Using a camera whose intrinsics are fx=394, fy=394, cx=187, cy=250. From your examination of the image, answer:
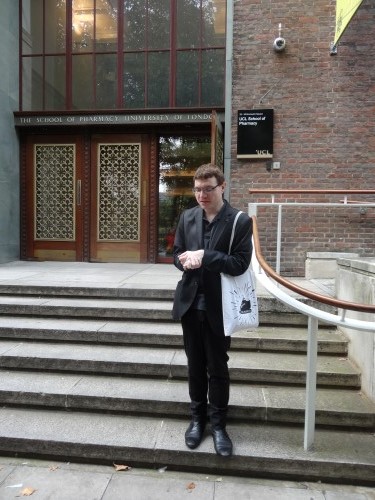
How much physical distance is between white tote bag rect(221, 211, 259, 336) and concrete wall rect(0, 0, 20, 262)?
623cm

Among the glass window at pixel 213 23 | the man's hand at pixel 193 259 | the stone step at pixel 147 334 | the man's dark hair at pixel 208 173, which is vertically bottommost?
the stone step at pixel 147 334

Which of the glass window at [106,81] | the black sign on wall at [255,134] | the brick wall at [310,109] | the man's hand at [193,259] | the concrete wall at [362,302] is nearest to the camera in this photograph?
the man's hand at [193,259]

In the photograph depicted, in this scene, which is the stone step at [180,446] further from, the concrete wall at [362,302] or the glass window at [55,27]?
the glass window at [55,27]

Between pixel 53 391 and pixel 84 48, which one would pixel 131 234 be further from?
pixel 53 391

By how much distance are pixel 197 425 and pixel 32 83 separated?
7.59 m

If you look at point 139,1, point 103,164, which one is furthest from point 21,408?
point 139,1

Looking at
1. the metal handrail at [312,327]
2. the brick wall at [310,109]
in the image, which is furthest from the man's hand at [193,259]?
the brick wall at [310,109]

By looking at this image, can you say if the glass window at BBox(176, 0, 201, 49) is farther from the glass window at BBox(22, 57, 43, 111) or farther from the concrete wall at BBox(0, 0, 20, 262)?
the concrete wall at BBox(0, 0, 20, 262)

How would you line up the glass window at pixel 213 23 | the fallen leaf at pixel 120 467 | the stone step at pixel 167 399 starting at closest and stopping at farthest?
1. the fallen leaf at pixel 120 467
2. the stone step at pixel 167 399
3. the glass window at pixel 213 23

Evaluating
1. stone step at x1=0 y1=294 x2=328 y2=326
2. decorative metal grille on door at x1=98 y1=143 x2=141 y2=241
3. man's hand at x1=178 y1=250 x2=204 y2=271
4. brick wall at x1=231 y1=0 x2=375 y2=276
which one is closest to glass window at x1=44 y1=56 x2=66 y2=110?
decorative metal grille on door at x1=98 y1=143 x2=141 y2=241

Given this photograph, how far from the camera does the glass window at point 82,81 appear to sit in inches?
304

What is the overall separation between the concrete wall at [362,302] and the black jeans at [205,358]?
1338mm

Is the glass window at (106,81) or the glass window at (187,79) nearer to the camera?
the glass window at (187,79)

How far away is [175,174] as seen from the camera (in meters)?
7.76
